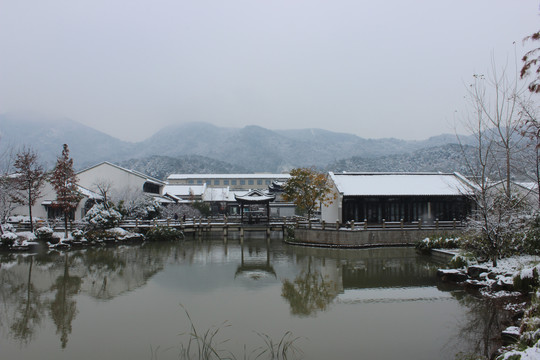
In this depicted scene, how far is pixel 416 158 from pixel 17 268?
98.3m

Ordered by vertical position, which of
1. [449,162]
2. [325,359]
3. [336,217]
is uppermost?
[449,162]

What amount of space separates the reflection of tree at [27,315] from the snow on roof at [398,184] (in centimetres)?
1643

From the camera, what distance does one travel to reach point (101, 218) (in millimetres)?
25078

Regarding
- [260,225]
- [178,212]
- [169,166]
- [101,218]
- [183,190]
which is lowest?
[260,225]

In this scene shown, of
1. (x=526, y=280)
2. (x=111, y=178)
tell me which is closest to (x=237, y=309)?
(x=526, y=280)

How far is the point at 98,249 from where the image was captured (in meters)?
22.3

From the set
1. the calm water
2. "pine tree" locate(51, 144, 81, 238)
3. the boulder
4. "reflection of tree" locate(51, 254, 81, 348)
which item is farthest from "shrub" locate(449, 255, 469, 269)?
"pine tree" locate(51, 144, 81, 238)

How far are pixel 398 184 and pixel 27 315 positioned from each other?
2079 centimetres

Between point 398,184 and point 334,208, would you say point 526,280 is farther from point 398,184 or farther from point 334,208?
point 334,208

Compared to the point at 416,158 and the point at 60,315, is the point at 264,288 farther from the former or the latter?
the point at 416,158

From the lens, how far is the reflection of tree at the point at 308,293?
399 inches

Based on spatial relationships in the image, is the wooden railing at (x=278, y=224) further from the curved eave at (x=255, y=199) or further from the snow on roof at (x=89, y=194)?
the snow on roof at (x=89, y=194)

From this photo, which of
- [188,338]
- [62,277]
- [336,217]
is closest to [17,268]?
[62,277]

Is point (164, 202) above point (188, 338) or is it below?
above
